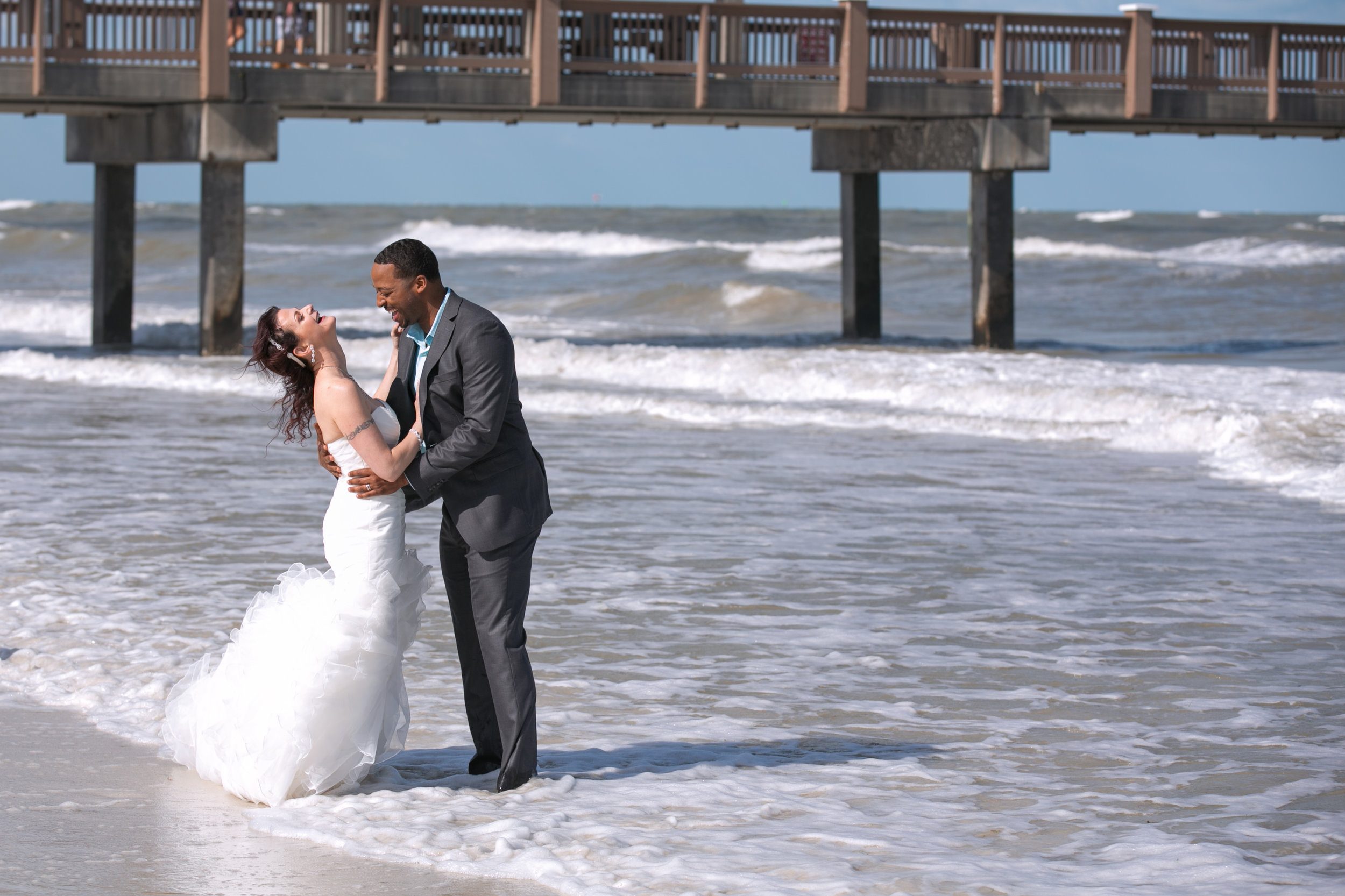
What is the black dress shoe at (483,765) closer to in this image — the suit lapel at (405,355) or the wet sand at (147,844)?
the wet sand at (147,844)

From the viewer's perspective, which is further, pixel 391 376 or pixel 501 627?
pixel 391 376

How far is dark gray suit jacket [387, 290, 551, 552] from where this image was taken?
4.54m

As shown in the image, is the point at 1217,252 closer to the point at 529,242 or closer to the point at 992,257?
the point at 529,242

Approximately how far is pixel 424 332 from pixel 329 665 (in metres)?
1.06

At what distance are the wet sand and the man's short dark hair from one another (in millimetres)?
1702

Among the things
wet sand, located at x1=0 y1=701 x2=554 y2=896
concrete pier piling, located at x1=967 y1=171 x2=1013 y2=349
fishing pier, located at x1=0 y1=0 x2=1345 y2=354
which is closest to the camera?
wet sand, located at x1=0 y1=701 x2=554 y2=896

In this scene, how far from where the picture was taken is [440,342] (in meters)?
4.64

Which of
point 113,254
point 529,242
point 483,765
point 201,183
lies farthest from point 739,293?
point 483,765

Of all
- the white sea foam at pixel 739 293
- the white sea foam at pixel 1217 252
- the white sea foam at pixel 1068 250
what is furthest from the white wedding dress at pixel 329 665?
the white sea foam at pixel 1068 250

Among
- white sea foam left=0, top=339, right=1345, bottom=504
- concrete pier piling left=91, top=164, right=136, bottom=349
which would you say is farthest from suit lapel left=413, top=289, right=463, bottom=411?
concrete pier piling left=91, top=164, right=136, bottom=349

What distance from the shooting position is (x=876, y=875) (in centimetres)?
425

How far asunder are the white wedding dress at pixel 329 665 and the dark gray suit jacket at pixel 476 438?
17 cm

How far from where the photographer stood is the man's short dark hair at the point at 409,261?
4.62 m

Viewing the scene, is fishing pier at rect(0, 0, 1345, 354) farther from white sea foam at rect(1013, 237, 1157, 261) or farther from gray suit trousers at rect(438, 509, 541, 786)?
white sea foam at rect(1013, 237, 1157, 261)
